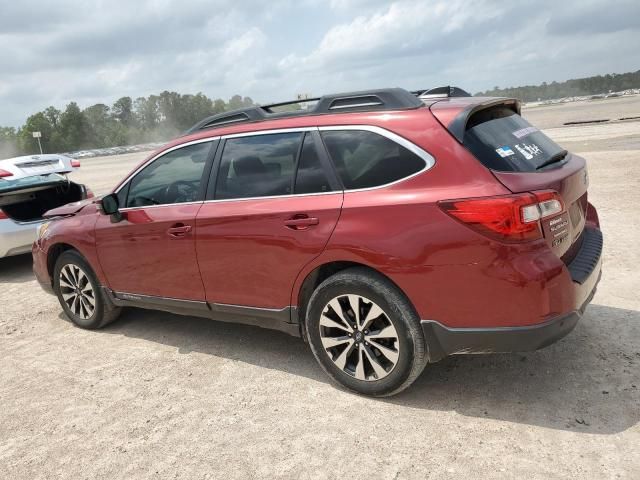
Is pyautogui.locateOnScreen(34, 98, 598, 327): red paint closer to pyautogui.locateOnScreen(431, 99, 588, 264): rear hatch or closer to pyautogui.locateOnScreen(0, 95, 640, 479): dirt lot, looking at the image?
pyautogui.locateOnScreen(431, 99, 588, 264): rear hatch

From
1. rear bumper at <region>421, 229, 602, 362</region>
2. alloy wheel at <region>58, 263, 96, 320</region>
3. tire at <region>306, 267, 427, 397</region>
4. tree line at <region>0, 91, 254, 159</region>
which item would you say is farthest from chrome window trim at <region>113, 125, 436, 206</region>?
tree line at <region>0, 91, 254, 159</region>

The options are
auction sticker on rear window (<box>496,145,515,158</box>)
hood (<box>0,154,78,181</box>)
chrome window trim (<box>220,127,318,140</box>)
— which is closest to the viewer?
auction sticker on rear window (<box>496,145,515,158</box>)

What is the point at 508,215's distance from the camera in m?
2.77

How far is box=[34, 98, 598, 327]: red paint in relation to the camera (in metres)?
2.83

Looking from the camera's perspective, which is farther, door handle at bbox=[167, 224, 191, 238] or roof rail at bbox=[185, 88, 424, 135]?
door handle at bbox=[167, 224, 191, 238]

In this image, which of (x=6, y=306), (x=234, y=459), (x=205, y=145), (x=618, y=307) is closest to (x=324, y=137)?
(x=205, y=145)

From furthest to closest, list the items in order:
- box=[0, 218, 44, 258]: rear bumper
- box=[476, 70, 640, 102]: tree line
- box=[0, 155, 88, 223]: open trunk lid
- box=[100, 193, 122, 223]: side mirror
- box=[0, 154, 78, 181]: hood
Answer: box=[476, 70, 640, 102]: tree line, box=[0, 154, 78, 181]: hood, box=[0, 155, 88, 223]: open trunk lid, box=[0, 218, 44, 258]: rear bumper, box=[100, 193, 122, 223]: side mirror

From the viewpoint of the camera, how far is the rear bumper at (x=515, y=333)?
2.86m

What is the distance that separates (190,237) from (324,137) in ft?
4.17

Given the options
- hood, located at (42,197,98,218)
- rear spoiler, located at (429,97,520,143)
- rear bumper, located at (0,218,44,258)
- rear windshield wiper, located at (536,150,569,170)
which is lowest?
rear bumper, located at (0,218,44,258)

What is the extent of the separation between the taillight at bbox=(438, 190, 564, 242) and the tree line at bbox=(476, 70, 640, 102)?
476 feet

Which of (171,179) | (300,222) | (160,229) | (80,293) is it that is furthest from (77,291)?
(300,222)

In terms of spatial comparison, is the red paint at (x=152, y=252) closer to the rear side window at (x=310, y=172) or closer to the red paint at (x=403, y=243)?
the red paint at (x=403, y=243)

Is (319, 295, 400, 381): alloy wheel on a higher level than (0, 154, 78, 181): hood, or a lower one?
lower
